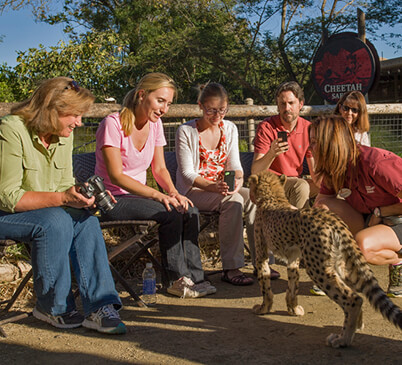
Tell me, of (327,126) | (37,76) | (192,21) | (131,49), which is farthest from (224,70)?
(327,126)

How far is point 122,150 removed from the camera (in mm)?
4137

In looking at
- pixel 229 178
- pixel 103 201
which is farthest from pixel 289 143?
pixel 103 201

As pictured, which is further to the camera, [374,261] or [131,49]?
[131,49]

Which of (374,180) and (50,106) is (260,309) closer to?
(374,180)

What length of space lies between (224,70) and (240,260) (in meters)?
14.7

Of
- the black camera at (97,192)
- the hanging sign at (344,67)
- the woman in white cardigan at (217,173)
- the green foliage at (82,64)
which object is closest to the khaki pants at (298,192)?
the woman in white cardigan at (217,173)

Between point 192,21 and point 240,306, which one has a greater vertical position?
point 192,21

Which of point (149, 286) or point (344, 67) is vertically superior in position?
point (344, 67)

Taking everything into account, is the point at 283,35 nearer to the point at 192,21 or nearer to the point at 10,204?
the point at 192,21

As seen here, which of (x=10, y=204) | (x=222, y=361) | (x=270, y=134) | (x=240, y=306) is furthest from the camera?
(x=270, y=134)

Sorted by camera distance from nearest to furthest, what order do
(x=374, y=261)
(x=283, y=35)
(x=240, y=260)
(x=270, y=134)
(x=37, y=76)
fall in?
(x=374, y=261)
(x=240, y=260)
(x=270, y=134)
(x=37, y=76)
(x=283, y=35)

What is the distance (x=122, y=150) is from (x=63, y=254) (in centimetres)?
115

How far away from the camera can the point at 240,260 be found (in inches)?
174

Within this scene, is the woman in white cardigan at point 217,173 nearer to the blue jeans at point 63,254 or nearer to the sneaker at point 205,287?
the sneaker at point 205,287
